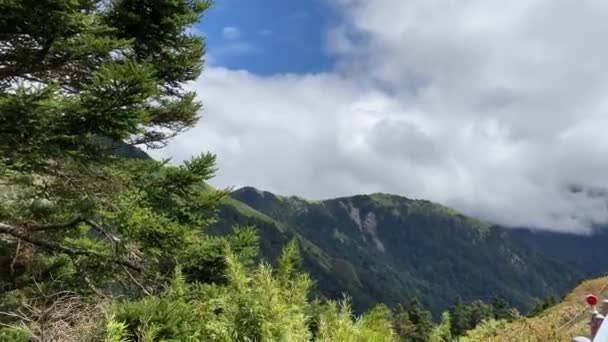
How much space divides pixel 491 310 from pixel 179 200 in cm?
10227

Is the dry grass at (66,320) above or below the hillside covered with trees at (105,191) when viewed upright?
below

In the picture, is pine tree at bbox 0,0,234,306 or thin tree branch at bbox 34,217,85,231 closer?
pine tree at bbox 0,0,234,306

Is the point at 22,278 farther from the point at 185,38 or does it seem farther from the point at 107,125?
the point at 185,38

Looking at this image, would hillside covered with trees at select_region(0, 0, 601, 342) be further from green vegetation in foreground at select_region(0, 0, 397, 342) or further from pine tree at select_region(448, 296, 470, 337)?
pine tree at select_region(448, 296, 470, 337)

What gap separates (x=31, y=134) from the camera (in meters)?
9.45

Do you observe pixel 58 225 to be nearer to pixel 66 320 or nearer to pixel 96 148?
pixel 96 148

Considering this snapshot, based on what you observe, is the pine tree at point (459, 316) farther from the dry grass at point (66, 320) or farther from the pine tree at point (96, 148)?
the dry grass at point (66, 320)

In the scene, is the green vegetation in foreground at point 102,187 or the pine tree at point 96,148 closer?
the green vegetation in foreground at point 102,187

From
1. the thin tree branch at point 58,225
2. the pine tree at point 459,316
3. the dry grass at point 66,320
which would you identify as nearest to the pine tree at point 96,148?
the thin tree branch at point 58,225

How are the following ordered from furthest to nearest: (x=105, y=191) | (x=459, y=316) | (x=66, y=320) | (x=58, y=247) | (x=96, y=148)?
1. (x=459, y=316)
2. (x=58, y=247)
3. (x=105, y=191)
4. (x=96, y=148)
5. (x=66, y=320)

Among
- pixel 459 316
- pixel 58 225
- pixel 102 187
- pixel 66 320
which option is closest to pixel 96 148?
pixel 102 187

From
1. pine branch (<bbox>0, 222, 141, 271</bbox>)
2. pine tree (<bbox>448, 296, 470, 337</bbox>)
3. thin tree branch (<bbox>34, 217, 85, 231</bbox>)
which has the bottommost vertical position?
pine tree (<bbox>448, 296, 470, 337</bbox>)

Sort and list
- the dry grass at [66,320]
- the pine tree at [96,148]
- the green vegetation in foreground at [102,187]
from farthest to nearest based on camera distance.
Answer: the pine tree at [96,148] → the green vegetation in foreground at [102,187] → the dry grass at [66,320]

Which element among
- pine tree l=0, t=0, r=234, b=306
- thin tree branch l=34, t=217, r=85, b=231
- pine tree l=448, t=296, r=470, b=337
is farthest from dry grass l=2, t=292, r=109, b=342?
pine tree l=448, t=296, r=470, b=337
